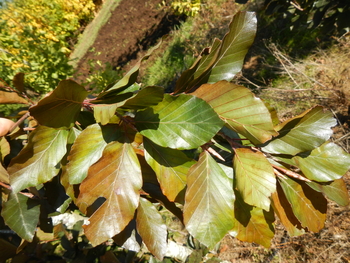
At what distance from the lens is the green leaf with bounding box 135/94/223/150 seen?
563mm

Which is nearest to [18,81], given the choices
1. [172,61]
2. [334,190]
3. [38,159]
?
[38,159]

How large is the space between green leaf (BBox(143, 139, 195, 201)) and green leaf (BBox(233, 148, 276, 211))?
0.47 ft

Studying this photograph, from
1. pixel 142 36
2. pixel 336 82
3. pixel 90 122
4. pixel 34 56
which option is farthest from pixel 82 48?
pixel 90 122

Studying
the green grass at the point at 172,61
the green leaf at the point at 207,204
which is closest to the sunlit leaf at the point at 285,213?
the green leaf at the point at 207,204

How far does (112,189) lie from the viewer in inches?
25.2

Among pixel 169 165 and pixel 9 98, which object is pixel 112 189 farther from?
pixel 9 98

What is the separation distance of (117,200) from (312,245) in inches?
94.3

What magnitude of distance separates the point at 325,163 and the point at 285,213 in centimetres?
21

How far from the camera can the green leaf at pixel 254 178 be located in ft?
2.03

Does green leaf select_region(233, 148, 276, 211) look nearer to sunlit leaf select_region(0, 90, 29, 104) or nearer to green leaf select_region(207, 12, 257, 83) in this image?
green leaf select_region(207, 12, 257, 83)

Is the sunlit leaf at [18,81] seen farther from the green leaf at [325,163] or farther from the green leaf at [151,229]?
the green leaf at [325,163]

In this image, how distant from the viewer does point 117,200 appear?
0.63 metres

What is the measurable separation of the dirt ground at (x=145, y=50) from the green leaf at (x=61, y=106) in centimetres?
233

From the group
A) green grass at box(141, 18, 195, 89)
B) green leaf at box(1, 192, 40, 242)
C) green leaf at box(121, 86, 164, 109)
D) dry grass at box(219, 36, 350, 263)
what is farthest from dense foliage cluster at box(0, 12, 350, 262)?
green grass at box(141, 18, 195, 89)
